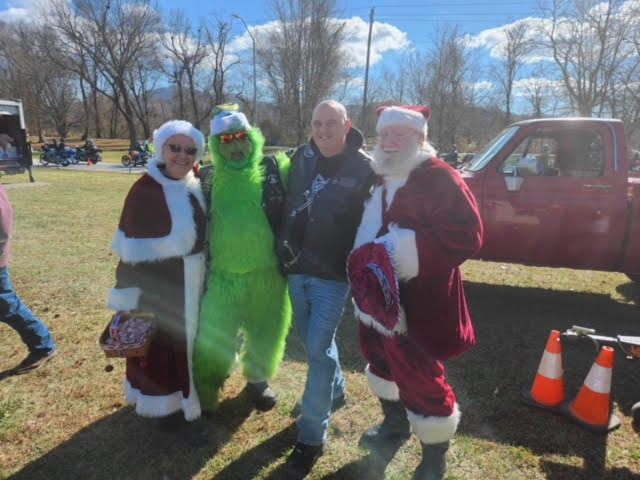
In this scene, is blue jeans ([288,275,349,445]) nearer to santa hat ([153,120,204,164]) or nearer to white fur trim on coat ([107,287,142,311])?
white fur trim on coat ([107,287,142,311])

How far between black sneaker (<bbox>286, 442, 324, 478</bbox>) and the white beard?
1603 mm

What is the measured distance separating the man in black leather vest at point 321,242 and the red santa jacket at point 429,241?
8.9 inches

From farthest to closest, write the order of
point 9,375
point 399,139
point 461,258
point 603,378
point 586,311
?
1. point 586,311
2. point 9,375
3. point 603,378
4. point 399,139
5. point 461,258

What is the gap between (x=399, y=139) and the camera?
2.05m

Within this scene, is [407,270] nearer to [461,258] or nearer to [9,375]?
[461,258]

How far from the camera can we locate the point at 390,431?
264cm

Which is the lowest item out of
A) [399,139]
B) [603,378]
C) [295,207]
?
[603,378]

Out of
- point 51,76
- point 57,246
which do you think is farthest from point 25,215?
point 51,76

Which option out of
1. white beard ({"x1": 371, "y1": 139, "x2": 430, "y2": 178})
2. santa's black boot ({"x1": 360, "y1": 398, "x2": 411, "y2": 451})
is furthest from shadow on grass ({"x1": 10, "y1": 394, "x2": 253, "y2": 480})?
white beard ({"x1": 371, "y1": 139, "x2": 430, "y2": 178})

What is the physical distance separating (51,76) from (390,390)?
5497 cm

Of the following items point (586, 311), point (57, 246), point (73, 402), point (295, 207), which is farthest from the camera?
point (57, 246)

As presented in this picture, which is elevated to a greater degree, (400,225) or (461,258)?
(400,225)

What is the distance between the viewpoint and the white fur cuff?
190 cm

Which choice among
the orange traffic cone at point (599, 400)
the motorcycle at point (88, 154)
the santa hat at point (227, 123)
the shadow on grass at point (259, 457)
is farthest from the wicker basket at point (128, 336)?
the motorcycle at point (88, 154)
